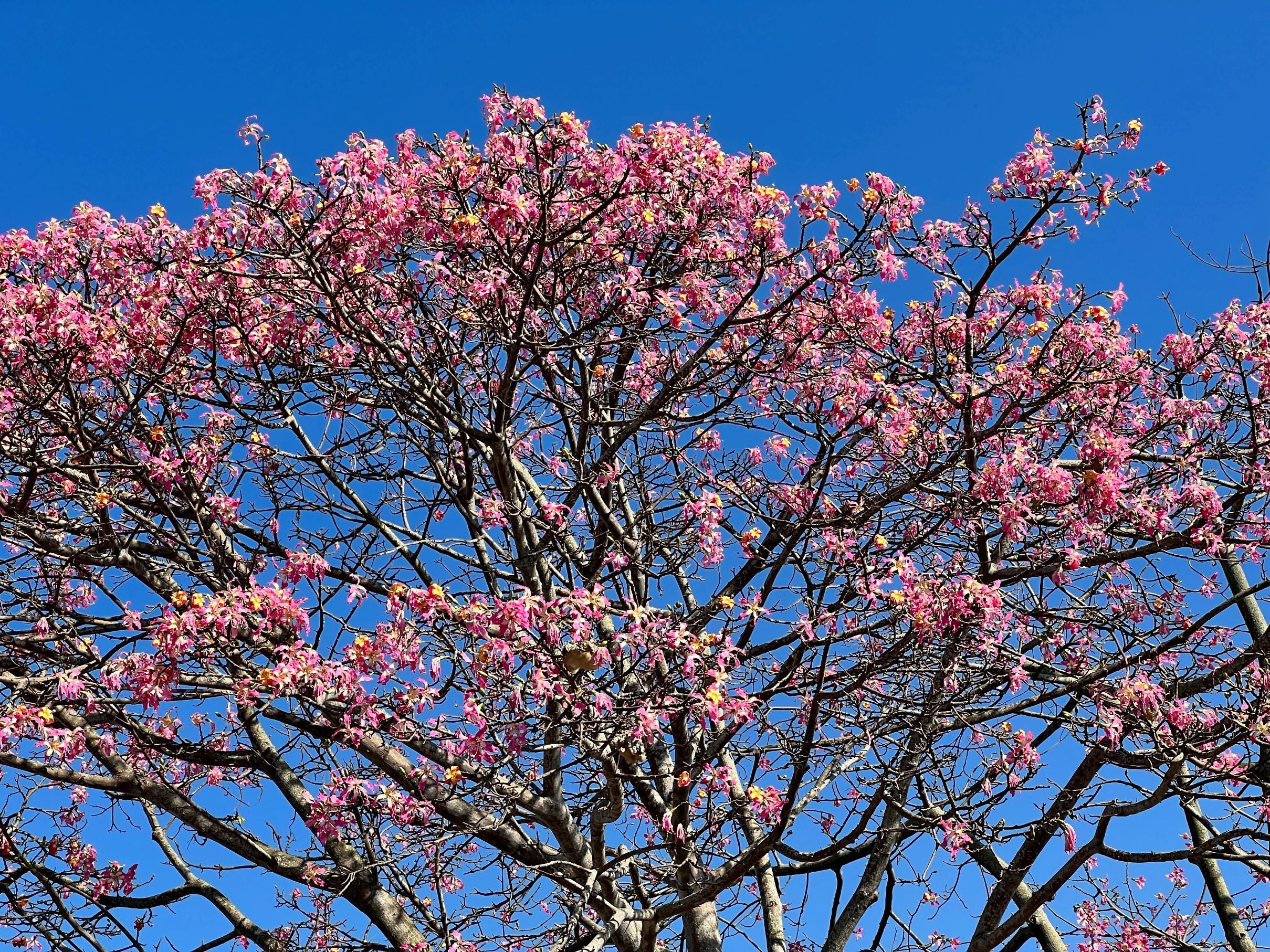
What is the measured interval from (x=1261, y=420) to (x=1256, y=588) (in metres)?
2.20

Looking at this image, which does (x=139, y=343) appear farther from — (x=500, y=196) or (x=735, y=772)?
(x=735, y=772)

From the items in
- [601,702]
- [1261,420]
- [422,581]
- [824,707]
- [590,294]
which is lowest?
[601,702]

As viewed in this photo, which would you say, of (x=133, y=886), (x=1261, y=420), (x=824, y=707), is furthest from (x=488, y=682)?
(x=1261, y=420)

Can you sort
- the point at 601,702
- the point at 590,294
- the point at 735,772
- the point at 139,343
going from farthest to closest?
1. the point at 590,294
2. the point at 139,343
3. the point at 735,772
4. the point at 601,702

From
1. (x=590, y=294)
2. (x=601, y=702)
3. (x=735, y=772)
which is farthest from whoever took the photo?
(x=590, y=294)

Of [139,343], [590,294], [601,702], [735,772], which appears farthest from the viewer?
[590,294]

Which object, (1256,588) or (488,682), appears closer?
(488,682)

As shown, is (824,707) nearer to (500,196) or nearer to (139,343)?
(500,196)

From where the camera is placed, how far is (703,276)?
25.7ft

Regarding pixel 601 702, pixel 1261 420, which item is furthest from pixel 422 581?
pixel 1261 420

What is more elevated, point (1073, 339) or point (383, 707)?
point (1073, 339)

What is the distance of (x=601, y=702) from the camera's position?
232 inches

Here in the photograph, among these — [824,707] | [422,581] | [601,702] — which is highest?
[422,581]

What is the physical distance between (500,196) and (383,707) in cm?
308
